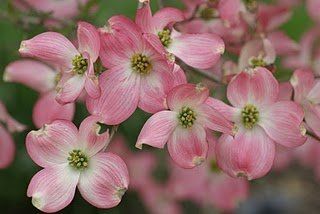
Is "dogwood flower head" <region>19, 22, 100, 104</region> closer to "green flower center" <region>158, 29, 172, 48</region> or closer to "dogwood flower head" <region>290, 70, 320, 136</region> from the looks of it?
"green flower center" <region>158, 29, 172, 48</region>

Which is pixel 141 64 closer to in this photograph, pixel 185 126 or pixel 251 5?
pixel 185 126

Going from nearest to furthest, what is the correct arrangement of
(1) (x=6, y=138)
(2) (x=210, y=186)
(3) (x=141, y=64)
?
(3) (x=141, y=64)
(1) (x=6, y=138)
(2) (x=210, y=186)

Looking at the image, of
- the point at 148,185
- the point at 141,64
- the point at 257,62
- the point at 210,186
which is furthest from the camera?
the point at 148,185

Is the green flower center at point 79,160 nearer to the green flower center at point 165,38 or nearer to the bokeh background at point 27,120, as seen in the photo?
the green flower center at point 165,38

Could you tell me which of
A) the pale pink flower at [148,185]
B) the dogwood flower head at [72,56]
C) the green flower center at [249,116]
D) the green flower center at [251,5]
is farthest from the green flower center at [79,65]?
the pale pink flower at [148,185]

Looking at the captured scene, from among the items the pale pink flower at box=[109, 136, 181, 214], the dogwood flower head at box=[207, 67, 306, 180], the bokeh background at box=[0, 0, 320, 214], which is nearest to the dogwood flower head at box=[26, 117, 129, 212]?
the dogwood flower head at box=[207, 67, 306, 180]

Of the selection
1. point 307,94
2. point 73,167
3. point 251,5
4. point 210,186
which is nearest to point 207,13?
point 251,5

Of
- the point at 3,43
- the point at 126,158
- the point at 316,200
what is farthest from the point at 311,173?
the point at 3,43
